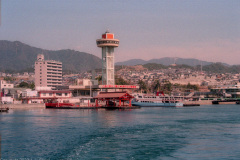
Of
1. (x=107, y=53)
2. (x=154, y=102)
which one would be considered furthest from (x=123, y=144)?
(x=107, y=53)

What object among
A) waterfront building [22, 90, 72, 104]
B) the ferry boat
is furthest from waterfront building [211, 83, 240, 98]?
waterfront building [22, 90, 72, 104]

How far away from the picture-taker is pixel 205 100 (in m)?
162

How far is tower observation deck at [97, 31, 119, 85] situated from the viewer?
135250mm

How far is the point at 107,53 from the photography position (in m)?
136

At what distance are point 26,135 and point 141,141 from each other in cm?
1344

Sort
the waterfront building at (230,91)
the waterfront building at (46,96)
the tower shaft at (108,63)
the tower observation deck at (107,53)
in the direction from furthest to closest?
1. the waterfront building at (230,91)
2. the tower shaft at (108,63)
3. the tower observation deck at (107,53)
4. the waterfront building at (46,96)

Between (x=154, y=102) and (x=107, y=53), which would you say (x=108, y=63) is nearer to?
(x=107, y=53)

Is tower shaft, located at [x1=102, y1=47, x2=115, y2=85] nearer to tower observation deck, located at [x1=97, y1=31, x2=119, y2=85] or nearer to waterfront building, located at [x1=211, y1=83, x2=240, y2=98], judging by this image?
tower observation deck, located at [x1=97, y1=31, x2=119, y2=85]

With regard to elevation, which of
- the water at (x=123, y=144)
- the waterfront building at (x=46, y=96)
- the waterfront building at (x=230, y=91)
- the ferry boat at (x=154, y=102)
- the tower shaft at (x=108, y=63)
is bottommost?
the water at (x=123, y=144)

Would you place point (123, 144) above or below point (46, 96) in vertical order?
below

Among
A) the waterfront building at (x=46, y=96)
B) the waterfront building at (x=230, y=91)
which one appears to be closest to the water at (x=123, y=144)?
the waterfront building at (x=46, y=96)

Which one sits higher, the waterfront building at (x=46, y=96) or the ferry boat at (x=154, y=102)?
the waterfront building at (x=46, y=96)

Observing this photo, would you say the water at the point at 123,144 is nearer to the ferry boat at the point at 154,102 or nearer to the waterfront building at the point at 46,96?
the waterfront building at the point at 46,96

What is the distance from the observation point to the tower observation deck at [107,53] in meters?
135
